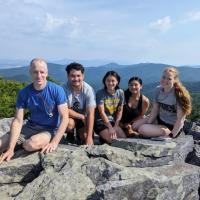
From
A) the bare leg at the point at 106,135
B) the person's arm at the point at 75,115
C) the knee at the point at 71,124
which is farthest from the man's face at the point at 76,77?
the bare leg at the point at 106,135

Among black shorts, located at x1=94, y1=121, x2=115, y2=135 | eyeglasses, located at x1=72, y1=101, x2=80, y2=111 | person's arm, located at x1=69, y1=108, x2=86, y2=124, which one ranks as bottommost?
black shorts, located at x1=94, y1=121, x2=115, y2=135

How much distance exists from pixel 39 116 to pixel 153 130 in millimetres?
2487

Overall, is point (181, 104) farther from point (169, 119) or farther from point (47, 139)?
point (47, 139)

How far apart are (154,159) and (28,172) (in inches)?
95.4

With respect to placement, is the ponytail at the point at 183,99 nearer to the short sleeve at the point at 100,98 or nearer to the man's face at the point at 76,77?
the short sleeve at the point at 100,98

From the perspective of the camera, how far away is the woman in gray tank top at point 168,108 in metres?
7.69

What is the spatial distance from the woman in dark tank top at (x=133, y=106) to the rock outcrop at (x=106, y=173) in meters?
1.27

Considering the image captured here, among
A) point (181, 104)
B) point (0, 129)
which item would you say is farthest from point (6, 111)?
point (181, 104)

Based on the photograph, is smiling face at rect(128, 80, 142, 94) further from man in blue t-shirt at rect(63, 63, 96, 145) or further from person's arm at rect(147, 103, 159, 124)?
man in blue t-shirt at rect(63, 63, 96, 145)

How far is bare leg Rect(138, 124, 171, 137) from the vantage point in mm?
7801

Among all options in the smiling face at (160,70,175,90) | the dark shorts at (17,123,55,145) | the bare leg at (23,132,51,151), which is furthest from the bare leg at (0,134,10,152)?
the smiling face at (160,70,175,90)

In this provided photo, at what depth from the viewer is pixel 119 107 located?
864 centimetres

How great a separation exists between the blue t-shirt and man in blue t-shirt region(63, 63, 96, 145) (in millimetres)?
781

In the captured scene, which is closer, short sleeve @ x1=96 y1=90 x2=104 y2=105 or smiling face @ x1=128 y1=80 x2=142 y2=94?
short sleeve @ x1=96 y1=90 x2=104 y2=105
